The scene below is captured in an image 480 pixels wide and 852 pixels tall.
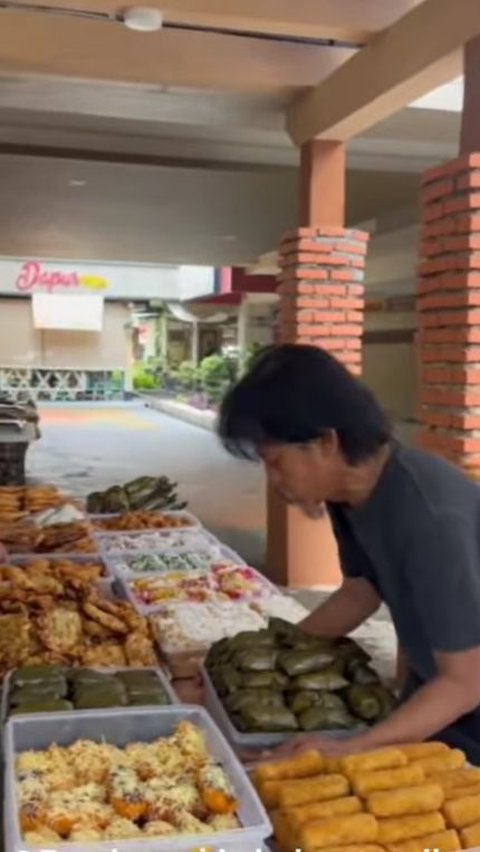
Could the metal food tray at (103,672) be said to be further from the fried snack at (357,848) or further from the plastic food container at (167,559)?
the plastic food container at (167,559)

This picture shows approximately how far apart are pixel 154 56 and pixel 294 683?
14.0ft

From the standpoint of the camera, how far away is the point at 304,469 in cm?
169

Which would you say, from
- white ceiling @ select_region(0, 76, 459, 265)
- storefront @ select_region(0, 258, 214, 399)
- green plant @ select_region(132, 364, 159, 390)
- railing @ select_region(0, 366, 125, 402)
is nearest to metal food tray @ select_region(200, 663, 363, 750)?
white ceiling @ select_region(0, 76, 459, 265)

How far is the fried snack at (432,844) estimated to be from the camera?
144cm

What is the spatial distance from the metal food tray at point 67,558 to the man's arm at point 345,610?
1.20m

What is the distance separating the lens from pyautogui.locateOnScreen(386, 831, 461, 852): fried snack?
1.44 metres

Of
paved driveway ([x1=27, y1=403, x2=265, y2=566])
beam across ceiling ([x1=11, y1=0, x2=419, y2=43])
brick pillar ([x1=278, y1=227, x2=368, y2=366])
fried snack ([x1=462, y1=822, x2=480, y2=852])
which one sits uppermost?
beam across ceiling ([x1=11, y1=0, x2=419, y2=43])

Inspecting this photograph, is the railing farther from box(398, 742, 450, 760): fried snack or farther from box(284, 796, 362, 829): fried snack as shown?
box(284, 796, 362, 829): fried snack

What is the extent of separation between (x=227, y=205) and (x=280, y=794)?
347 inches

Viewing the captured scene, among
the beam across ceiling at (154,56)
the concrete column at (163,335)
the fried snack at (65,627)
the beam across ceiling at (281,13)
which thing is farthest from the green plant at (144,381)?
the fried snack at (65,627)

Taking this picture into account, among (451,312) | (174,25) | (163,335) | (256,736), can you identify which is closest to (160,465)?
(174,25)

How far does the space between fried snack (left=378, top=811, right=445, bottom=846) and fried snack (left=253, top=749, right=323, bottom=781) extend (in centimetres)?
17

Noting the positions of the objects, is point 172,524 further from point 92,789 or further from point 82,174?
point 82,174

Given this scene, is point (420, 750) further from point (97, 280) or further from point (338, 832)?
point (97, 280)
